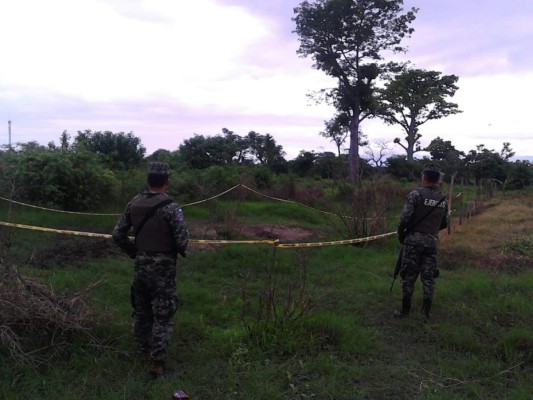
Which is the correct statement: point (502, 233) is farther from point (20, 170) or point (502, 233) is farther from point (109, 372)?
point (20, 170)

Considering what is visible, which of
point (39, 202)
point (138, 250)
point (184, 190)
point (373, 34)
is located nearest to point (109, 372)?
point (138, 250)

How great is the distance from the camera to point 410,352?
463cm

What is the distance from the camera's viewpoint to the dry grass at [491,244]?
27.1 feet

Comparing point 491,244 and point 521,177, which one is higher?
point 521,177

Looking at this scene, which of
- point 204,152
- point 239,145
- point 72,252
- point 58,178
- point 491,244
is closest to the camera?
point 72,252

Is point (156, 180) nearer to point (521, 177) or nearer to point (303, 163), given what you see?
point (303, 163)

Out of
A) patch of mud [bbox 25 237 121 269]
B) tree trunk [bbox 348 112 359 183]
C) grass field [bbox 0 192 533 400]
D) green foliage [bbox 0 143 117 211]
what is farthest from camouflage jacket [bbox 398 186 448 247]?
tree trunk [bbox 348 112 359 183]

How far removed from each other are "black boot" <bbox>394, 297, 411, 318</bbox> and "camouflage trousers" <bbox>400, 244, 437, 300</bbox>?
0.06 meters

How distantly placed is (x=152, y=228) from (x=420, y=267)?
3.14 m

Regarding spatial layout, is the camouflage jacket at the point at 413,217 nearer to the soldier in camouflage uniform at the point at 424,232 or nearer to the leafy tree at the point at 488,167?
the soldier in camouflage uniform at the point at 424,232

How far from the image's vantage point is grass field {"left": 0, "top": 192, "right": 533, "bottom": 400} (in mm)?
3760

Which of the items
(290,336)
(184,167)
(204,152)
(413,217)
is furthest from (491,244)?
(204,152)

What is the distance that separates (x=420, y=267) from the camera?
5.51 m

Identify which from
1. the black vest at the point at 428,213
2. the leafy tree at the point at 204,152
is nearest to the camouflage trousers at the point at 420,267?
the black vest at the point at 428,213
